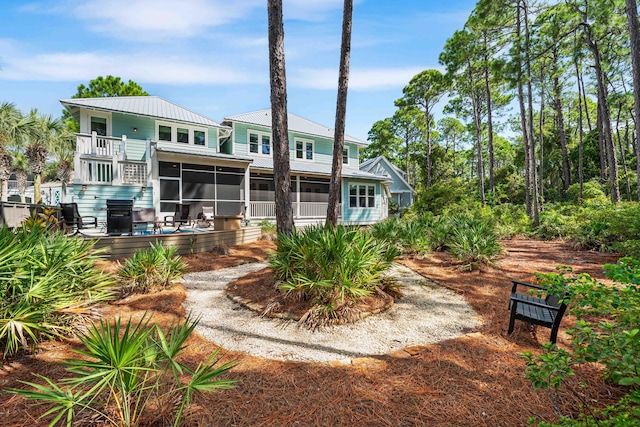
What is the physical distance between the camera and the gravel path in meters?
3.26

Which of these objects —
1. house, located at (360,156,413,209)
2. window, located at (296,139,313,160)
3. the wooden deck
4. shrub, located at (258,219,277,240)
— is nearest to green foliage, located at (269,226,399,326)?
the wooden deck

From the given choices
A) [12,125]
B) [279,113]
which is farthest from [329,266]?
[12,125]

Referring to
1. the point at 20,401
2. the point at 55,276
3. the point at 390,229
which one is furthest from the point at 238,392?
the point at 390,229

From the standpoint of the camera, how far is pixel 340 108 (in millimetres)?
7984

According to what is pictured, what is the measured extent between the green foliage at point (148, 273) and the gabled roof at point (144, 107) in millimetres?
11206

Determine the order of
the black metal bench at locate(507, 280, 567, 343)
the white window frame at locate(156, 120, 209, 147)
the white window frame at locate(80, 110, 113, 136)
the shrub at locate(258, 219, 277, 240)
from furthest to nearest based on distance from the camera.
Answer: the white window frame at locate(156, 120, 209, 147), the white window frame at locate(80, 110, 113, 136), the shrub at locate(258, 219, 277, 240), the black metal bench at locate(507, 280, 567, 343)

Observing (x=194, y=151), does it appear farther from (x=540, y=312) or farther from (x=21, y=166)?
(x=21, y=166)

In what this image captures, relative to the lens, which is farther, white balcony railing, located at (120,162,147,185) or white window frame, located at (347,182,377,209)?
white window frame, located at (347,182,377,209)

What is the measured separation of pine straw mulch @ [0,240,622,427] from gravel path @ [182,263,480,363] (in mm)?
204

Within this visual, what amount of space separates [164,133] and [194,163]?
3.27 metres

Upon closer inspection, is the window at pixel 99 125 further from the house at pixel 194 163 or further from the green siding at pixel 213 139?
the green siding at pixel 213 139

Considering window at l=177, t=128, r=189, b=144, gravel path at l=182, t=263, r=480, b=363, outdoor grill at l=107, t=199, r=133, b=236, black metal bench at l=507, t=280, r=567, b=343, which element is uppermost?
window at l=177, t=128, r=189, b=144

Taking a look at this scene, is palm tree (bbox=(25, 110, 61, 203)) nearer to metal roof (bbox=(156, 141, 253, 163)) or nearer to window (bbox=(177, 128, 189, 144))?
metal roof (bbox=(156, 141, 253, 163))

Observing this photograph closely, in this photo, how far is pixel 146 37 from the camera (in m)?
10.9
